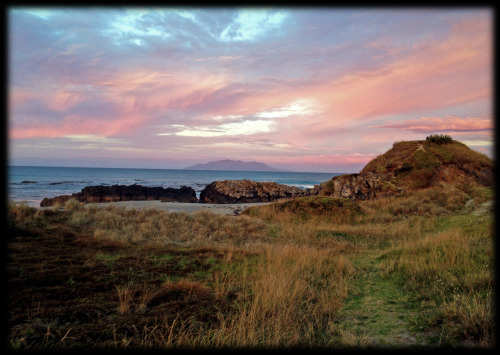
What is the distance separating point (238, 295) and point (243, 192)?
38388mm

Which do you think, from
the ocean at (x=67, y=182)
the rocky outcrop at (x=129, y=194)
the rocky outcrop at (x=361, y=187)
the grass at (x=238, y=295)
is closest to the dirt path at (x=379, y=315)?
the grass at (x=238, y=295)

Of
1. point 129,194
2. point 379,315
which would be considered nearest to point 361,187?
point 379,315

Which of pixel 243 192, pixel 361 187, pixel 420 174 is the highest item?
pixel 420 174

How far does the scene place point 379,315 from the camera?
4719 millimetres

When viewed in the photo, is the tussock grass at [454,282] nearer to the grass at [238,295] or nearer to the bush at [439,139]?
the grass at [238,295]

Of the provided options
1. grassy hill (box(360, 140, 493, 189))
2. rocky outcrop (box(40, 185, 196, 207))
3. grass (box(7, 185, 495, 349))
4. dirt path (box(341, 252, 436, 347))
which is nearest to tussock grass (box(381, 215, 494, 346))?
grass (box(7, 185, 495, 349))

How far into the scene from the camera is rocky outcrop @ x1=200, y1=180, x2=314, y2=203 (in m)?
41.7

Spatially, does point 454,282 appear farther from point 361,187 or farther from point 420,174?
point 420,174

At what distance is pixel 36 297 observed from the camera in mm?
4445

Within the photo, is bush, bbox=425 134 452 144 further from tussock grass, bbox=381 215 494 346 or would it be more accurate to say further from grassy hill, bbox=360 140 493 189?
tussock grass, bbox=381 215 494 346

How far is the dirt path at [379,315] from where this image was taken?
3697 mm

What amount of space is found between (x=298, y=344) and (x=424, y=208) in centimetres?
2072

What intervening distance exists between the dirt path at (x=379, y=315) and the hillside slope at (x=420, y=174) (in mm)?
22361

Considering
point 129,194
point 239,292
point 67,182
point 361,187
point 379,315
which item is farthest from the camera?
point 67,182
